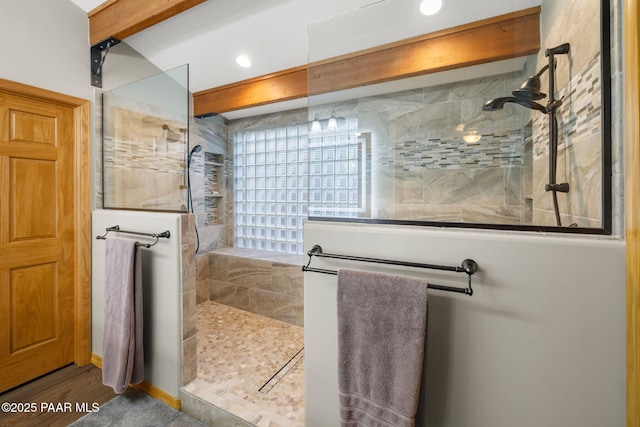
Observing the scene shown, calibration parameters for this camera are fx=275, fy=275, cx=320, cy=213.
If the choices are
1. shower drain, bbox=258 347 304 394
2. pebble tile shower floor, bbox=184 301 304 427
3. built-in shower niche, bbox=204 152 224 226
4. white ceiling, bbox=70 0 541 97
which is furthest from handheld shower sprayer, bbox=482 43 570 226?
built-in shower niche, bbox=204 152 224 226

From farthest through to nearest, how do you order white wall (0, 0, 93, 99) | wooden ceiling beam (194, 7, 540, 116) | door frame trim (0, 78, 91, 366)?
door frame trim (0, 78, 91, 366) < white wall (0, 0, 93, 99) < wooden ceiling beam (194, 7, 540, 116)

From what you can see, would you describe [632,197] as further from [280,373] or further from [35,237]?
[35,237]

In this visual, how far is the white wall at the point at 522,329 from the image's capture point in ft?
2.49

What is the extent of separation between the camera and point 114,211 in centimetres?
198

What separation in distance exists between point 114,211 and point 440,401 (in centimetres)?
225

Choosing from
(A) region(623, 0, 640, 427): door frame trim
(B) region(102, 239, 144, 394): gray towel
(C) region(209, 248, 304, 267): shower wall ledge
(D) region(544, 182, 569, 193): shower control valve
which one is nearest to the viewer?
(A) region(623, 0, 640, 427): door frame trim

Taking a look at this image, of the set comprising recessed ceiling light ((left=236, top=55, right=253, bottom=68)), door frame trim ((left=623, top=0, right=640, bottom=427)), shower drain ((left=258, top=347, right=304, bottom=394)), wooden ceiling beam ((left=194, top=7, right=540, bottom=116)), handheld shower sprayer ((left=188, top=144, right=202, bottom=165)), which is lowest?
shower drain ((left=258, top=347, right=304, bottom=394))

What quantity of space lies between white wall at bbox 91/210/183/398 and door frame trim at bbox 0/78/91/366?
0.48 metres

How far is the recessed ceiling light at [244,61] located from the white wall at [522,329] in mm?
2065

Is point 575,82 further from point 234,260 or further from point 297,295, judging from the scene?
point 234,260

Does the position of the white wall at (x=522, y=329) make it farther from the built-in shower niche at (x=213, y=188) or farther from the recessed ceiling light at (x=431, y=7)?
the built-in shower niche at (x=213, y=188)

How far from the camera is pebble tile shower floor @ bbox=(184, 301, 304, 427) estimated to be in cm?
147

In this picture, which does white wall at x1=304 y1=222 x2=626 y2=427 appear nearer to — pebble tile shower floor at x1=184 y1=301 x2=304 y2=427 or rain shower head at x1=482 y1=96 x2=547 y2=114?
rain shower head at x1=482 y1=96 x2=547 y2=114

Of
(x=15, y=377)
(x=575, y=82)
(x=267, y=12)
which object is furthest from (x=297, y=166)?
(x=15, y=377)
